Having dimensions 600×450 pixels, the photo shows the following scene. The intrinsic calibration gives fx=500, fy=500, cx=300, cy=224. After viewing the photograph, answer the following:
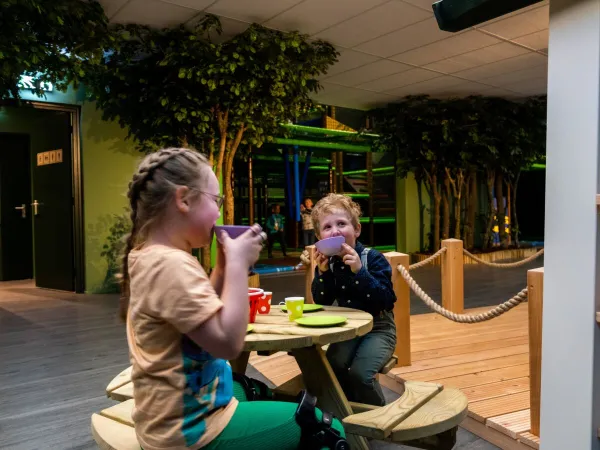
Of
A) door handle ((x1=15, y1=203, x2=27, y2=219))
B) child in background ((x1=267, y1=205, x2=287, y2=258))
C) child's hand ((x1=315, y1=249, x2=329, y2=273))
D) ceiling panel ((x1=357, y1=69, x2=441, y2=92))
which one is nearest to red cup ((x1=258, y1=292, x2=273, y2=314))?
child's hand ((x1=315, y1=249, x2=329, y2=273))

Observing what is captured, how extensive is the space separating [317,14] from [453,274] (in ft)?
9.70

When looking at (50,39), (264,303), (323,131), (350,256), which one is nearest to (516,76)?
(323,131)

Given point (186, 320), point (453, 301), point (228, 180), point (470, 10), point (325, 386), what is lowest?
point (453, 301)

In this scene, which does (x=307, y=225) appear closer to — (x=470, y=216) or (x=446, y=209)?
(x=446, y=209)

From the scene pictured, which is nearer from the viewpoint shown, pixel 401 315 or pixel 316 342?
pixel 316 342

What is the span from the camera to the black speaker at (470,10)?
1.64 meters

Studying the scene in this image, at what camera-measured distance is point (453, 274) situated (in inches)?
179

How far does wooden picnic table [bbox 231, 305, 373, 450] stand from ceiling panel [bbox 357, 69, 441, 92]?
5.91 meters

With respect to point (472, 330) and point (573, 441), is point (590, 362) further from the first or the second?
point (472, 330)

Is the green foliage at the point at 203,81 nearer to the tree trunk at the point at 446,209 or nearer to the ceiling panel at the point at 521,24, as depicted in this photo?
the ceiling panel at the point at 521,24

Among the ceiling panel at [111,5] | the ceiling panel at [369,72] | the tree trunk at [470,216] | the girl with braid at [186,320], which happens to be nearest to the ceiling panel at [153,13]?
the ceiling panel at [111,5]

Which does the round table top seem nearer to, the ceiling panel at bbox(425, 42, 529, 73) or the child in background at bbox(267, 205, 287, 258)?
the ceiling panel at bbox(425, 42, 529, 73)

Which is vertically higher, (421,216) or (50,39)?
(50,39)

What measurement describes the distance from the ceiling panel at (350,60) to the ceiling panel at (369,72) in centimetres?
13
